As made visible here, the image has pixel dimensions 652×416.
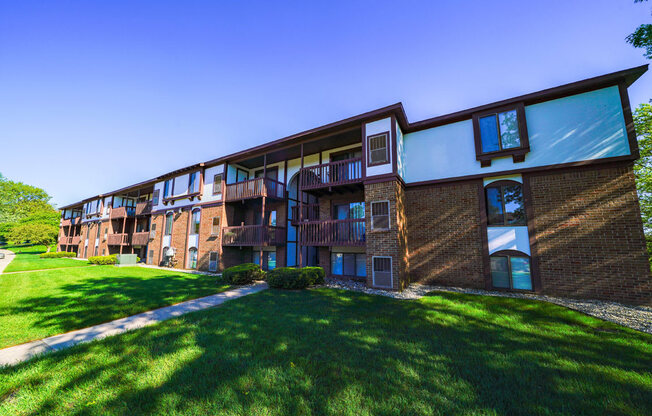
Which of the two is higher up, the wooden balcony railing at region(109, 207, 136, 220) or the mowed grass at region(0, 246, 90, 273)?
the wooden balcony railing at region(109, 207, 136, 220)

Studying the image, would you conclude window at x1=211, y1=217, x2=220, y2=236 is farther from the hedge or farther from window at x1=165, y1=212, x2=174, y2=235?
the hedge

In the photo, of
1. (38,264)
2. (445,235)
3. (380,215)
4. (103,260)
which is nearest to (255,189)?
(380,215)

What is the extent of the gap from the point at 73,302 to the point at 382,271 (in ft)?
35.8

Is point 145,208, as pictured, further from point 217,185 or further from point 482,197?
point 482,197

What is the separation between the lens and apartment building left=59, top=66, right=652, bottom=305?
27.7 feet

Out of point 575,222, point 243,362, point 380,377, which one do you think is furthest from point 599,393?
point 575,222

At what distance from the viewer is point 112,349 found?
4355 mm

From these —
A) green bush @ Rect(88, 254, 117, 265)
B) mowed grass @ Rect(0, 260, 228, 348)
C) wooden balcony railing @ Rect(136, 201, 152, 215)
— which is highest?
wooden balcony railing @ Rect(136, 201, 152, 215)

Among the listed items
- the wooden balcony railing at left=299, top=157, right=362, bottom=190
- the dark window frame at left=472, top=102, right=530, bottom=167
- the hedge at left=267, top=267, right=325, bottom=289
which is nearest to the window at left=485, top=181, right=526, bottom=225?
the dark window frame at left=472, top=102, right=530, bottom=167

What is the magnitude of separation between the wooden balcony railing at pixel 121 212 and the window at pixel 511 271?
105 ft

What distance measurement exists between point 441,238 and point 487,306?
404 cm

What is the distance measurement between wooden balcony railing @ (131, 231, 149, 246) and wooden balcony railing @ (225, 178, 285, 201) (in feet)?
38.8

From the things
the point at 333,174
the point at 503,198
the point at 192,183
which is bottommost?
the point at 503,198

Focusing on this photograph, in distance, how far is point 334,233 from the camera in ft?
38.7
